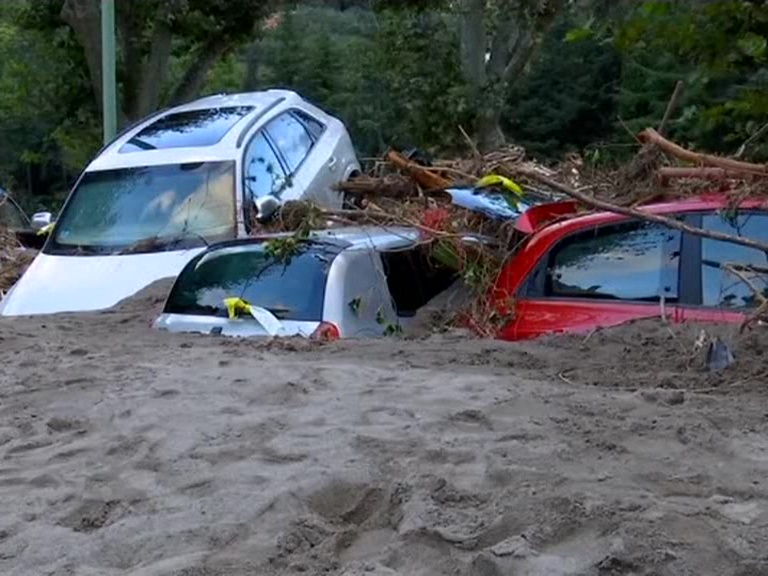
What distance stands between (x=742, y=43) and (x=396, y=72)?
2054 centimetres

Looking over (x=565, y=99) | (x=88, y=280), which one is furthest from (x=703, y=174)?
(x=565, y=99)

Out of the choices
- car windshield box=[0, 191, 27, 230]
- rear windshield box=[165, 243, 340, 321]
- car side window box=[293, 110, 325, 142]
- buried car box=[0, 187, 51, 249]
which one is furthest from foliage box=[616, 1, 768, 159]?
car windshield box=[0, 191, 27, 230]

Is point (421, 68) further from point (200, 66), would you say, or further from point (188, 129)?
point (188, 129)

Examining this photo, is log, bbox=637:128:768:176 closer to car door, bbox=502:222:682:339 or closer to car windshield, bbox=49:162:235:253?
car door, bbox=502:222:682:339

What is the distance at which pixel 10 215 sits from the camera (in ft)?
57.5

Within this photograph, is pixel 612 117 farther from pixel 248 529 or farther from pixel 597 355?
pixel 248 529

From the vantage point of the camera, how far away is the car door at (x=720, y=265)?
7.32 metres

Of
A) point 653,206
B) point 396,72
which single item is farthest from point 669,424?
point 396,72

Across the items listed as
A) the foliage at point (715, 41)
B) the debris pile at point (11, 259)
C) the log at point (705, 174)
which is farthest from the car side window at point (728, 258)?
the debris pile at point (11, 259)

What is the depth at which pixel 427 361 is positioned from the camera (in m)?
7.23

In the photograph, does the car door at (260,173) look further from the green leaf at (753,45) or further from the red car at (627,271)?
the green leaf at (753,45)

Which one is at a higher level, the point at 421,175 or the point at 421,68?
the point at 421,68

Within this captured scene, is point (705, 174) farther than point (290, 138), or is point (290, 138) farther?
point (290, 138)

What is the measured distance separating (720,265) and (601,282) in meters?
0.74
